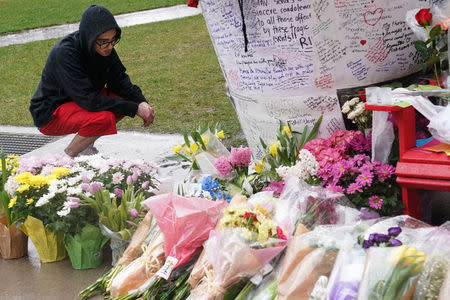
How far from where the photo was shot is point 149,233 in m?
3.11

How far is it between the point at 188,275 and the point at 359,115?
1.16m

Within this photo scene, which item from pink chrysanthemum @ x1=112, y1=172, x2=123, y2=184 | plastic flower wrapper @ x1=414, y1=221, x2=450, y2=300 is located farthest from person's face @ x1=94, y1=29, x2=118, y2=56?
plastic flower wrapper @ x1=414, y1=221, x2=450, y2=300

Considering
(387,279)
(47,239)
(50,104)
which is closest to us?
(387,279)

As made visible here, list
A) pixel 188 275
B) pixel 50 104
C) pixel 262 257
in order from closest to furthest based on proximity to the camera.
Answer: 1. pixel 262 257
2. pixel 188 275
3. pixel 50 104

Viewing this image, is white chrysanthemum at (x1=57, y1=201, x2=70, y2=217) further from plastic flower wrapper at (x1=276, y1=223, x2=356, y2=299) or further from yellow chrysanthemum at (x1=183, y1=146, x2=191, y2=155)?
plastic flower wrapper at (x1=276, y1=223, x2=356, y2=299)

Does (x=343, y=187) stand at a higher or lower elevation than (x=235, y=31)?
lower

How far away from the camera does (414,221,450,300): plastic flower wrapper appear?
1.98 metres

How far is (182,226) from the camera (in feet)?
9.30

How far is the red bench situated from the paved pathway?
11469 millimetres

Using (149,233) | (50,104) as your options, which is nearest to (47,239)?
(149,233)

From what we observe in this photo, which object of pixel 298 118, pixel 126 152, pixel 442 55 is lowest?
pixel 126 152

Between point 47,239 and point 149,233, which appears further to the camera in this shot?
point 47,239

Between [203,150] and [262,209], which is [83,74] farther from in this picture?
[262,209]

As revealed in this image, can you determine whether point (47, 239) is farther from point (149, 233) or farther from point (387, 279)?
point (387, 279)
